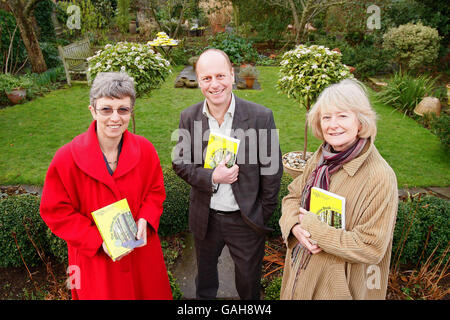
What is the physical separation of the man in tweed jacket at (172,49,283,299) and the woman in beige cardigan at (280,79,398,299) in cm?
44

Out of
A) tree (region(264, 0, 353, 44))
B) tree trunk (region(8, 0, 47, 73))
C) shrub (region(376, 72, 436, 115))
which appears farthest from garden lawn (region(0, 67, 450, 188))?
tree (region(264, 0, 353, 44))

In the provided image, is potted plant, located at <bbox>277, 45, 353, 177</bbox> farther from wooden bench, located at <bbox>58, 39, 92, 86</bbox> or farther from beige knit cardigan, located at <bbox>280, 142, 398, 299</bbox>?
wooden bench, located at <bbox>58, 39, 92, 86</bbox>

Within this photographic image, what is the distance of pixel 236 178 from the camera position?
221 centimetres

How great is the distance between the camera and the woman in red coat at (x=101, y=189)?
5.82ft

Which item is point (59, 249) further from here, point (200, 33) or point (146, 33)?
point (200, 33)

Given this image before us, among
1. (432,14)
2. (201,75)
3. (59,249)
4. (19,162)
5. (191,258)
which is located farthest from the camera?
(432,14)

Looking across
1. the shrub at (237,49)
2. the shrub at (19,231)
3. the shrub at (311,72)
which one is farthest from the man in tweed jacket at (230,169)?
the shrub at (237,49)

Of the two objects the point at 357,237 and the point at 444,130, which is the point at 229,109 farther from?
the point at 444,130

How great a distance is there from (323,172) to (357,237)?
39 centimetres

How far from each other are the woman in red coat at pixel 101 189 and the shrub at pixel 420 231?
2518 millimetres

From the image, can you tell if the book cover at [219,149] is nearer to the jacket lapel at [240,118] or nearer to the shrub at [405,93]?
the jacket lapel at [240,118]

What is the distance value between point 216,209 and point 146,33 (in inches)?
537

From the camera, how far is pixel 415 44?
31.8 ft
